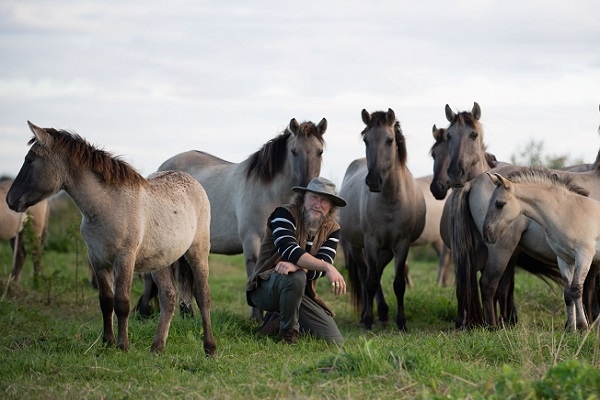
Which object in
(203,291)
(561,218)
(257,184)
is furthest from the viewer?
(257,184)

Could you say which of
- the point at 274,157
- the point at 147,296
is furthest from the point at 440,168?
the point at 147,296

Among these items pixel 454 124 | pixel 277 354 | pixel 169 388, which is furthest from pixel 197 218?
pixel 454 124

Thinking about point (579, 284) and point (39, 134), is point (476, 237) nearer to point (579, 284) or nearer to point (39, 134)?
point (579, 284)

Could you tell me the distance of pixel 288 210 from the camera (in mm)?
7441

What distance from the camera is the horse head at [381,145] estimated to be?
9367 millimetres

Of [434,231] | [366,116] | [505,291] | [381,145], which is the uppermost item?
[366,116]

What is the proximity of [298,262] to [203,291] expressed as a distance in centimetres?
89

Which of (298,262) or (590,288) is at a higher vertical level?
(298,262)

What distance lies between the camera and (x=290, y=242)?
7.23 meters

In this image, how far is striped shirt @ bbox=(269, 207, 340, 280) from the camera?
7188 mm

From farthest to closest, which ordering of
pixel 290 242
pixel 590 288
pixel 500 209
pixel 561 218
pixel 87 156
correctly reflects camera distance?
pixel 590 288 → pixel 500 209 → pixel 561 218 → pixel 290 242 → pixel 87 156

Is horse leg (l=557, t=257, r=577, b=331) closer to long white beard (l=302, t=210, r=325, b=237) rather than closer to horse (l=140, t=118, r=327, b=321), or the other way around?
long white beard (l=302, t=210, r=325, b=237)

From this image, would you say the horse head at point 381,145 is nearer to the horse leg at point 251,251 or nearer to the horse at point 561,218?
the horse leg at point 251,251

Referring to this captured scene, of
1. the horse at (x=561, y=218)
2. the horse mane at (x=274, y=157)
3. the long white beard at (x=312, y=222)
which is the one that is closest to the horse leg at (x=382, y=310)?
the horse mane at (x=274, y=157)
